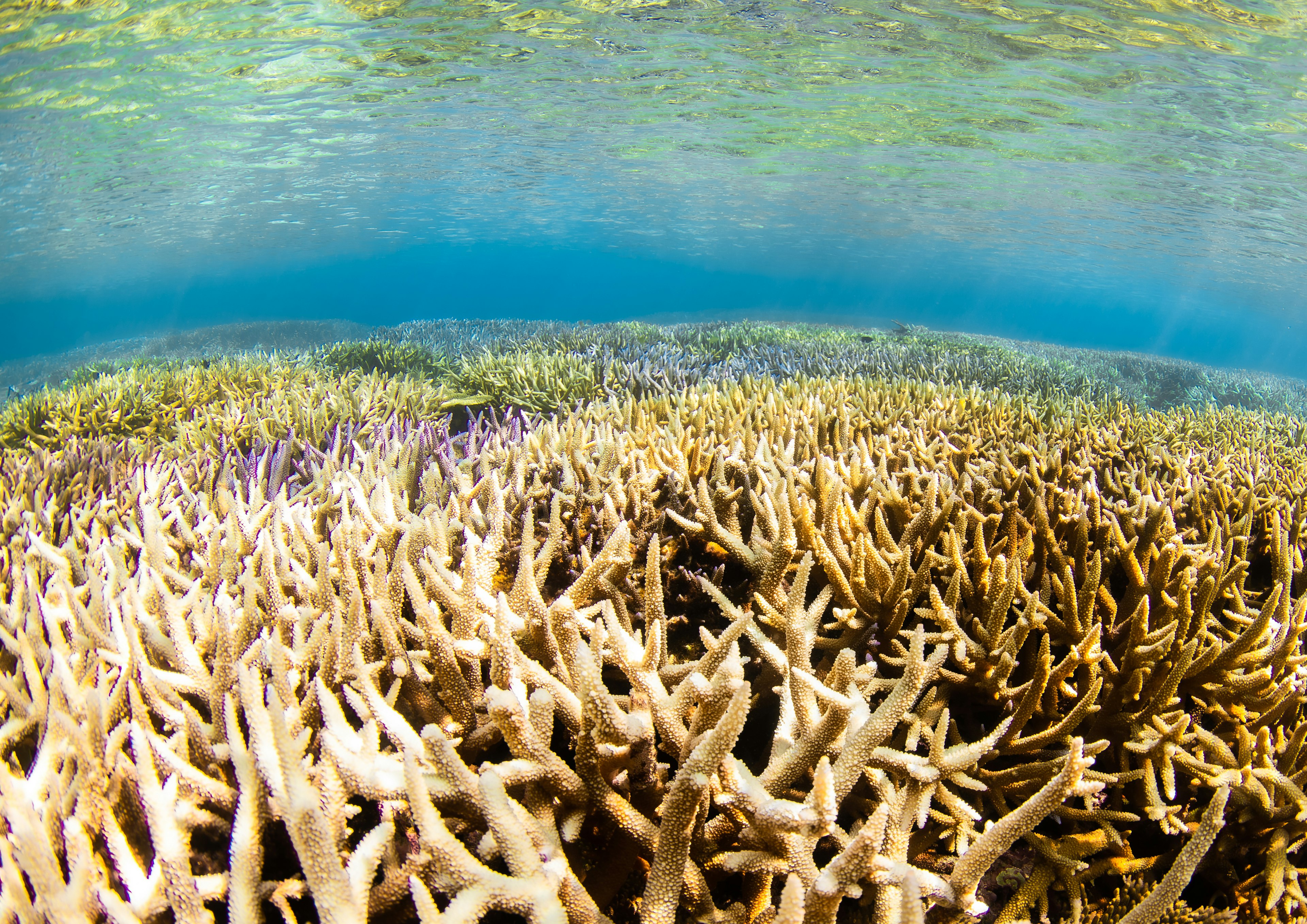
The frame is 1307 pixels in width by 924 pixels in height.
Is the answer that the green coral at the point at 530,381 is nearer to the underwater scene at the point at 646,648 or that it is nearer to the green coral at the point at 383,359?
the underwater scene at the point at 646,648

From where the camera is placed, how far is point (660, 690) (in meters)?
1.70

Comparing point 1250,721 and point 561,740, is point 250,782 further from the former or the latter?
point 1250,721

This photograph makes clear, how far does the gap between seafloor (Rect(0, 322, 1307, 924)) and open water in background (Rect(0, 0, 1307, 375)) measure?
47.9 feet

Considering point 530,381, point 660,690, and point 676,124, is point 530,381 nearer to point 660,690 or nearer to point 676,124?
point 660,690

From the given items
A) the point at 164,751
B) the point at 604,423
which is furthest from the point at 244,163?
the point at 164,751

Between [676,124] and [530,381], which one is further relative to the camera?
[676,124]

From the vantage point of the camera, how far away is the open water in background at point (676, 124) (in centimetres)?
1388

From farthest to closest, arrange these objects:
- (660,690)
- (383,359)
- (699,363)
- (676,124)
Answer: (676,124), (383,359), (699,363), (660,690)

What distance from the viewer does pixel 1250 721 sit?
214cm

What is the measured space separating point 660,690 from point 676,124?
25501 mm

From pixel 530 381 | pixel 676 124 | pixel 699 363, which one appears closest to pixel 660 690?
pixel 530 381

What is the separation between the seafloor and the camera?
1.34 meters

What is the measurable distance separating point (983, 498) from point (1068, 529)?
39cm

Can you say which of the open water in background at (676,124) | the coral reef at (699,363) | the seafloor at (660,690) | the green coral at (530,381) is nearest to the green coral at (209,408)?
the green coral at (530,381)
